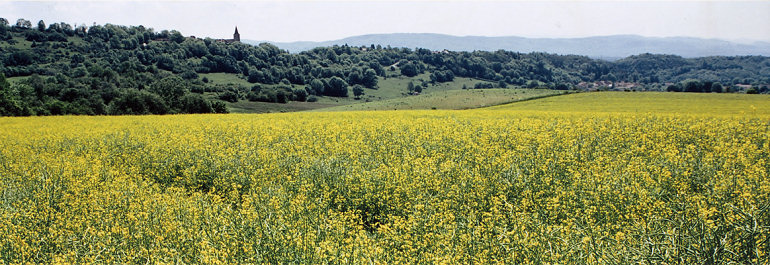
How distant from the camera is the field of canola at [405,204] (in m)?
5.75

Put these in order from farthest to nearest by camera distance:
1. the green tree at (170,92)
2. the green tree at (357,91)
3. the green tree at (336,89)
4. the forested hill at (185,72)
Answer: the green tree at (357,91), the green tree at (336,89), the forested hill at (185,72), the green tree at (170,92)

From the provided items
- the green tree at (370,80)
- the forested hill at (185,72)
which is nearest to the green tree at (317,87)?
the forested hill at (185,72)

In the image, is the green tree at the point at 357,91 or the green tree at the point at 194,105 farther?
the green tree at the point at 357,91

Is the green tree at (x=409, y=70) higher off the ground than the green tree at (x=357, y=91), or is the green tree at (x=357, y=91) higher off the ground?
the green tree at (x=409, y=70)

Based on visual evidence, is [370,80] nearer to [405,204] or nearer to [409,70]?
[409,70]

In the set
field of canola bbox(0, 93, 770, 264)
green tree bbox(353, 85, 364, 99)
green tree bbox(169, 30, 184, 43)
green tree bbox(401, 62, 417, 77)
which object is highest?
green tree bbox(169, 30, 184, 43)

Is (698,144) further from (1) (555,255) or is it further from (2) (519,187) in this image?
(1) (555,255)

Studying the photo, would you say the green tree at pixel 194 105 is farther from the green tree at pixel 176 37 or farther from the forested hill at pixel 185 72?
the green tree at pixel 176 37

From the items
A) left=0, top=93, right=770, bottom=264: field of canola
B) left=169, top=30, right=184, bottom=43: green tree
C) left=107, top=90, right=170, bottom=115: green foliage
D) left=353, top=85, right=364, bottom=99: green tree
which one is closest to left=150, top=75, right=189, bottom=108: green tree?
left=107, top=90, right=170, bottom=115: green foliage

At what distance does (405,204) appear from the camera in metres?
8.32

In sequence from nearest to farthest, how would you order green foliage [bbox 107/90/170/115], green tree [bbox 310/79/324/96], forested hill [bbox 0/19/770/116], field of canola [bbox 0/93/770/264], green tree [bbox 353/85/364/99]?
1. field of canola [bbox 0/93/770/264]
2. green foliage [bbox 107/90/170/115]
3. forested hill [bbox 0/19/770/116]
4. green tree [bbox 310/79/324/96]
5. green tree [bbox 353/85/364/99]

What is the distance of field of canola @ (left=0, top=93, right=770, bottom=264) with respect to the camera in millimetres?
5746

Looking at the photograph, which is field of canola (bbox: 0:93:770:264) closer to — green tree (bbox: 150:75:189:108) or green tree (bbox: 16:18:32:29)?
green tree (bbox: 150:75:189:108)

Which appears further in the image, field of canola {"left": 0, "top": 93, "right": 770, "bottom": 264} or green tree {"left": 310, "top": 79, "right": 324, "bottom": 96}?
green tree {"left": 310, "top": 79, "right": 324, "bottom": 96}
